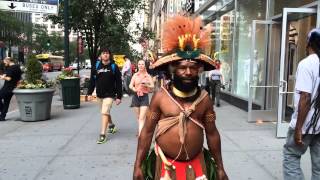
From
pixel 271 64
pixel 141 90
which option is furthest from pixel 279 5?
pixel 141 90

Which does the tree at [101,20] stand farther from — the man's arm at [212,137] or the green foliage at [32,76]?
the man's arm at [212,137]

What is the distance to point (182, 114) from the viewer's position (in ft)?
9.50

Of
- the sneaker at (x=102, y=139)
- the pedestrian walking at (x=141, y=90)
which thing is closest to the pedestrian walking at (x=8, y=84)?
the sneaker at (x=102, y=139)

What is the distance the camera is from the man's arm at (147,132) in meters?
3.01

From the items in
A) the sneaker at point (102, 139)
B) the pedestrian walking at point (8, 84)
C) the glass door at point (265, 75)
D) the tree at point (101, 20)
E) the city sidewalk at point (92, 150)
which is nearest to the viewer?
the city sidewalk at point (92, 150)

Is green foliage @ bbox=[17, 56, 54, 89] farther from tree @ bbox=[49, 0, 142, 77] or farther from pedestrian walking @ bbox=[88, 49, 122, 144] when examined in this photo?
tree @ bbox=[49, 0, 142, 77]

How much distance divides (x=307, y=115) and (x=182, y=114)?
1.47 meters

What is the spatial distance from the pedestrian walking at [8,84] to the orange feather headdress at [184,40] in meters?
8.58

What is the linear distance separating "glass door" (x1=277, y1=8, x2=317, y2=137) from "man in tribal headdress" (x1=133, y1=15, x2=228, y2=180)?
481 cm

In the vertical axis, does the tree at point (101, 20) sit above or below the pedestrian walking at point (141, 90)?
above

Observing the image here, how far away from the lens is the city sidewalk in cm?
576

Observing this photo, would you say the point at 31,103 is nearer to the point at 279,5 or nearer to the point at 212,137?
the point at 279,5

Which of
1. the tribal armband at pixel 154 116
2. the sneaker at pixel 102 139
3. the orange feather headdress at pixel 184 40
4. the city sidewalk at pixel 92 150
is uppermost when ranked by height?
the orange feather headdress at pixel 184 40

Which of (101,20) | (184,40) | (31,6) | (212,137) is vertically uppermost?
(101,20)
